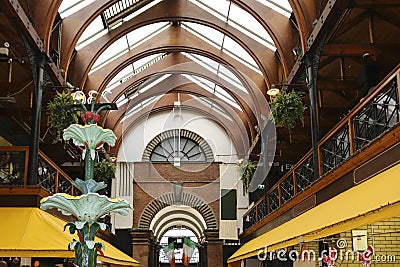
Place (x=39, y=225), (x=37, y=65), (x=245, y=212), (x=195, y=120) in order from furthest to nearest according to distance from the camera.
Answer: (x=195, y=120)
(x=245, y=212)
(x=37, y=65)
(x=39, y=225)

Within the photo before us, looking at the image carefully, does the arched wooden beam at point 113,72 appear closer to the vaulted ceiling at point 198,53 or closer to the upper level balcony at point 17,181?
the vaulted ceiling at point 198,53

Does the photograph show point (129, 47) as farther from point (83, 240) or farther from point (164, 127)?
point (83, 240)

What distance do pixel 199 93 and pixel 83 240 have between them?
16.5 metres

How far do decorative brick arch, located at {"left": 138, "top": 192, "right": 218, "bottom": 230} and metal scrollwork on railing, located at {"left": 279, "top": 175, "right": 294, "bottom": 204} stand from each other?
24.7ft

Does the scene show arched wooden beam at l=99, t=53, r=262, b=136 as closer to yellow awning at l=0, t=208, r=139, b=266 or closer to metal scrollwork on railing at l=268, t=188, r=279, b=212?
metal scrollwork on railing at l=268, t=188, r=279, b=212

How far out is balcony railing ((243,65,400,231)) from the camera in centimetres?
723

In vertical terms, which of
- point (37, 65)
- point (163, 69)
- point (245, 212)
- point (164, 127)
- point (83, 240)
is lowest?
point (83, 240)

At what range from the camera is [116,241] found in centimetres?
2122

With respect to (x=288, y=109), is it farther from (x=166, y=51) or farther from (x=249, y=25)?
(x=166, y=51)

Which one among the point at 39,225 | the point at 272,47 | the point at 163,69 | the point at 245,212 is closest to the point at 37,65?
the point at 39,225

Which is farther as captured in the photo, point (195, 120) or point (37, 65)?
point (195, 120)

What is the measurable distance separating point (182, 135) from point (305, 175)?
11.5m

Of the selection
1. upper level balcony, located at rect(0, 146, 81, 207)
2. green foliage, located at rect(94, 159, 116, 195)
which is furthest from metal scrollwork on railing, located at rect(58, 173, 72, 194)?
green foliage, located at rect(94, 159, 116, 195)

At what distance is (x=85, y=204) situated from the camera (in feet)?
18.2
